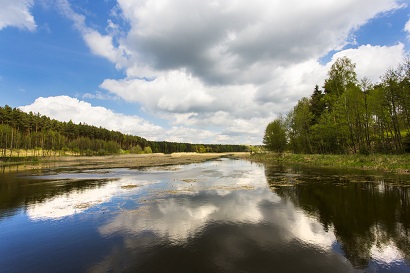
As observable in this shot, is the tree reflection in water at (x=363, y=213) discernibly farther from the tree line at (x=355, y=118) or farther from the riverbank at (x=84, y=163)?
the riverbank at (x=84, y=163)

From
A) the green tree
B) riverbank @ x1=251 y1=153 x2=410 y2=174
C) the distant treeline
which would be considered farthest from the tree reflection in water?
the distant treeline

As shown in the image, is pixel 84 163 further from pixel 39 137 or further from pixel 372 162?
pixel 372 162

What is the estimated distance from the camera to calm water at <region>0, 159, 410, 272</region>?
895 cm

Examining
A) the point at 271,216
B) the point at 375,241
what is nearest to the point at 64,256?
the point at 271,216

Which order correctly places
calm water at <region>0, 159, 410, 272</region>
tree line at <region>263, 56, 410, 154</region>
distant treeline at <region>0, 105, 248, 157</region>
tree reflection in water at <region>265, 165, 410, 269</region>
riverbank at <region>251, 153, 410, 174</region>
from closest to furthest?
calm water at <region>0, 159, 410, 272</region> < tree reflection in water at <region>265, 165, 410, 269</region> < riverbank at <region>251, 153, 410, 174</region> < tree line at <region>263, 56, 410, 154</region> < distant treeline at <region>0, 105, 248, 157</region>

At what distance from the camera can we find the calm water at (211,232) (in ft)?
29.4

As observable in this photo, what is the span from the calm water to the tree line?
30.2 meters

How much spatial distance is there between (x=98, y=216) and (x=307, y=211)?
14894 mm

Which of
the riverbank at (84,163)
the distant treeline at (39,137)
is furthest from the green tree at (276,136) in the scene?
the distant treeline at (39,137)

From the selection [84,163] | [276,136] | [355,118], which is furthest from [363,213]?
[84,163]

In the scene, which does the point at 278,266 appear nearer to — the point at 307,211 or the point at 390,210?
the point at 307,211

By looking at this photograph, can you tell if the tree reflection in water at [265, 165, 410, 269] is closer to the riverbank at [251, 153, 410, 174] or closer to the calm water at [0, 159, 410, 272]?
the calm water at [0, 159, 410, 272]

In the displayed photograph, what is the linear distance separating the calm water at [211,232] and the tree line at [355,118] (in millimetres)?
30170

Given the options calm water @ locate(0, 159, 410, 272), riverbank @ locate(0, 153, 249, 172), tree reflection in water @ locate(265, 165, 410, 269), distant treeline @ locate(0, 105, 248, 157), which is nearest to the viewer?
calm water @ locate(0, 159, 410, 272)
